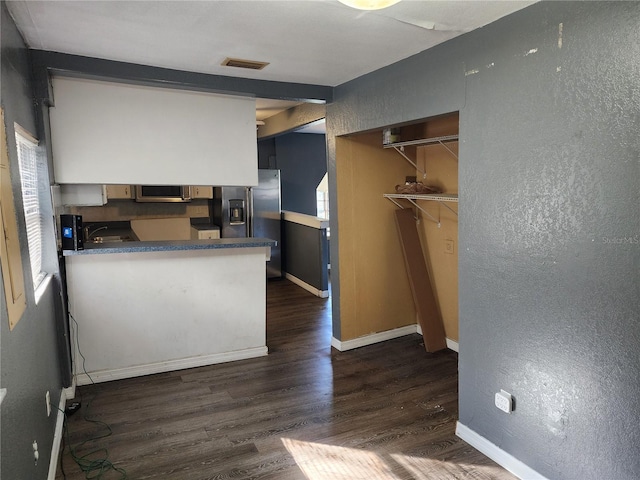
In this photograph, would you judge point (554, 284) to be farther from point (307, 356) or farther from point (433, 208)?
point (307, 356)

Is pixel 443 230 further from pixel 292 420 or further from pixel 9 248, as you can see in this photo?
pixel 9 248

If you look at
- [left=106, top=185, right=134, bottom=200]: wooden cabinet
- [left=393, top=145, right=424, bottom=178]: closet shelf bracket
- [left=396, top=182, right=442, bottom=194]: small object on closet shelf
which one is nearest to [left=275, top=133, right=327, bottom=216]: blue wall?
[left=106, top=185, right=134, bottom=200]: wooden cabinet

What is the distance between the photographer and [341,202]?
3807 millimetres

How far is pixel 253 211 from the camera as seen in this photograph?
256 inches

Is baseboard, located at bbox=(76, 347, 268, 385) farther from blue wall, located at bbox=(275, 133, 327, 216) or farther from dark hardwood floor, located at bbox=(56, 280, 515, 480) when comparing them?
blue wall, located at bbox=(275, 133, 327, 216)

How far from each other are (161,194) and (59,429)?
396 centimetres

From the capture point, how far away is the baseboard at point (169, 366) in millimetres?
3309

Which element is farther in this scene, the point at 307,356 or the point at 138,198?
the point at 138,198

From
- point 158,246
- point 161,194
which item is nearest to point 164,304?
point 158,246

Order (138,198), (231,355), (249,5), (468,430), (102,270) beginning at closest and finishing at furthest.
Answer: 1. (249,5)
2. (468,430)
3. (102,270)
4. (231,355)
5. (138,198)

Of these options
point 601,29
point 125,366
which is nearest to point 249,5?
point 601,29

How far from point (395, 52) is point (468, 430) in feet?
7.60

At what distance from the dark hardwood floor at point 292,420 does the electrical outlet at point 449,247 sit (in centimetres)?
89

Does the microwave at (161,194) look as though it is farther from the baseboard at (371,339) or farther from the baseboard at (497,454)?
the baseboard at (497,454)
